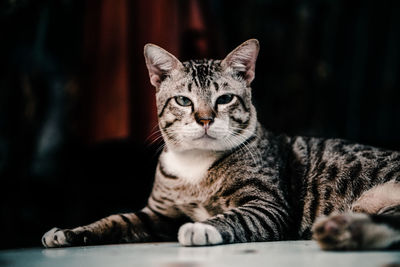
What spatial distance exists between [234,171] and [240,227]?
313mm

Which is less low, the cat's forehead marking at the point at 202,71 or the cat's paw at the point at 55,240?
the cat's forehead marking at the point at 202,71

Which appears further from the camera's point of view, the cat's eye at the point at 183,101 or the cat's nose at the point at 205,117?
the cat's eye at the point at 183,101

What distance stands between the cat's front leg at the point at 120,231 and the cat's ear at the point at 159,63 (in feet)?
1.90

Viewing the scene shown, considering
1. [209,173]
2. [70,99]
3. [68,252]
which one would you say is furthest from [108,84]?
[68,252]

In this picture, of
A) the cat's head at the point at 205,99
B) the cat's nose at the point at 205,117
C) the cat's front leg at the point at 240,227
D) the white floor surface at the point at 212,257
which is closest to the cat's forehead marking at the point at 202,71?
the cat's head at the point at 205,99

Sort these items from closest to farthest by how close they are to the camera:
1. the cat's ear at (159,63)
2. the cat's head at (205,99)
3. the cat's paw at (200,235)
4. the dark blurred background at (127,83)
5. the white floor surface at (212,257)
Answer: the white floor surface at (212,257), the cat's paw at (200,235), the cat's head at (205,99), the cat's ear at (159,63), the dark blurred background at (127,83)

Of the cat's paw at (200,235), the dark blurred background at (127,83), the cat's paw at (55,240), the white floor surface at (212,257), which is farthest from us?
the dark blurred background at (127,83)

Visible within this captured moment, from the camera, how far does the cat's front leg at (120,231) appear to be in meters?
1.47

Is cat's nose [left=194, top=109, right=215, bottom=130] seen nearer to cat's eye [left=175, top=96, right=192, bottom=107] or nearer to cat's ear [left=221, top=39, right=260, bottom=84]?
cat's eye [left=175, top=96, right=192, bottom=107]

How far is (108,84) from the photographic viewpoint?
2.09 m

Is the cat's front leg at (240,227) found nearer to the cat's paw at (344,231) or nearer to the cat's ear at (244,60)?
the cat's paw at (344,231)

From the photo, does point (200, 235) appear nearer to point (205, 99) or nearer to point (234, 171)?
point (234, 171)

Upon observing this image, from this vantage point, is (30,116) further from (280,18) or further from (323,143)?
(280,18)

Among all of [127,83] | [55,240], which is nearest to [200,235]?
[55,240]
